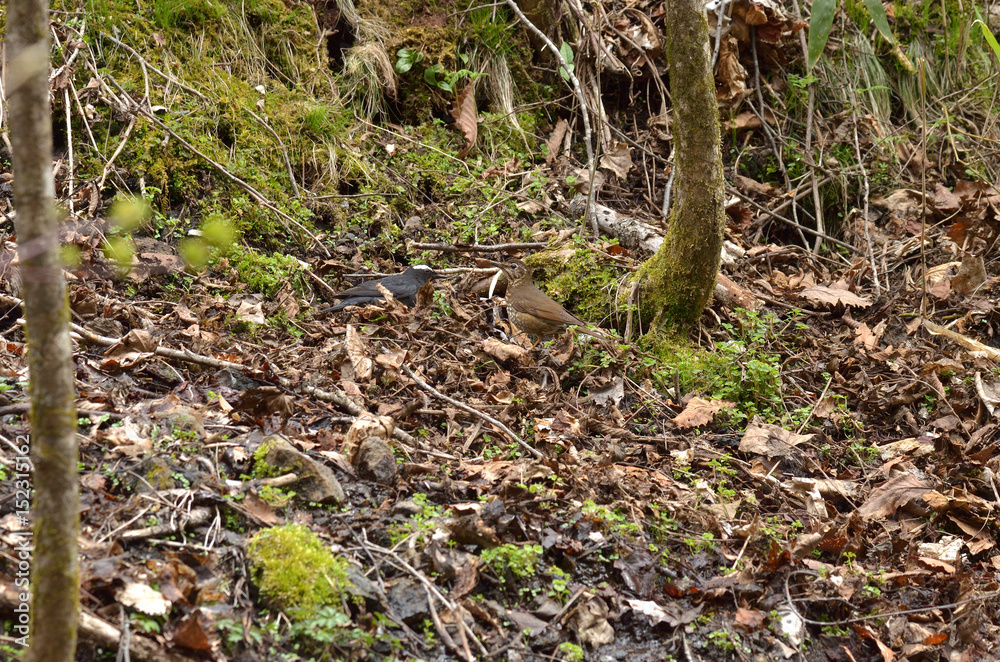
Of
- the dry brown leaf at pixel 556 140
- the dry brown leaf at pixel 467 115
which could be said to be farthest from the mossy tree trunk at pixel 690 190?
the dry brown leaf at pixel 467 115

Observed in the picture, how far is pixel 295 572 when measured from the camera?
271cm

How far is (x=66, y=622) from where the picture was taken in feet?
5.95

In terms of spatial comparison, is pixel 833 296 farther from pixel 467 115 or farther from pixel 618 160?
pixel 467 115

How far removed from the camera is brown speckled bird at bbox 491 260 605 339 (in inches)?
215

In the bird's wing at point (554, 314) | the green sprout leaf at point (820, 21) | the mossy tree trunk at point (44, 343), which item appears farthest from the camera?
the bird's wing at point (554, 314)

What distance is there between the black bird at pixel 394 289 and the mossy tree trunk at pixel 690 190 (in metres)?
1.67

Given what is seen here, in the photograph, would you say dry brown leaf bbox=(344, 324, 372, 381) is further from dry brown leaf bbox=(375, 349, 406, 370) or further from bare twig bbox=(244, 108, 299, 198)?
bare twig bbox=(244, 108, 299, 198)

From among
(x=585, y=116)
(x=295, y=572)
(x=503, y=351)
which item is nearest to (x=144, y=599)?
Result: (x=295, y=572)

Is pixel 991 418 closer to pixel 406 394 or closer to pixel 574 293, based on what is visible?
pixel 574 293

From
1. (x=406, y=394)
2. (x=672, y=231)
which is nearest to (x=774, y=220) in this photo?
(x=672, y=231)

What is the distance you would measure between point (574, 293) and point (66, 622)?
463cm

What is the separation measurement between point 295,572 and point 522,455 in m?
1.61

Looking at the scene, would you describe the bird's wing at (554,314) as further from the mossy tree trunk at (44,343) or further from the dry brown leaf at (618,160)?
the mossy tree trunk at (44,343)

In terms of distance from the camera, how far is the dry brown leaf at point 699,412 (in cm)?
479
